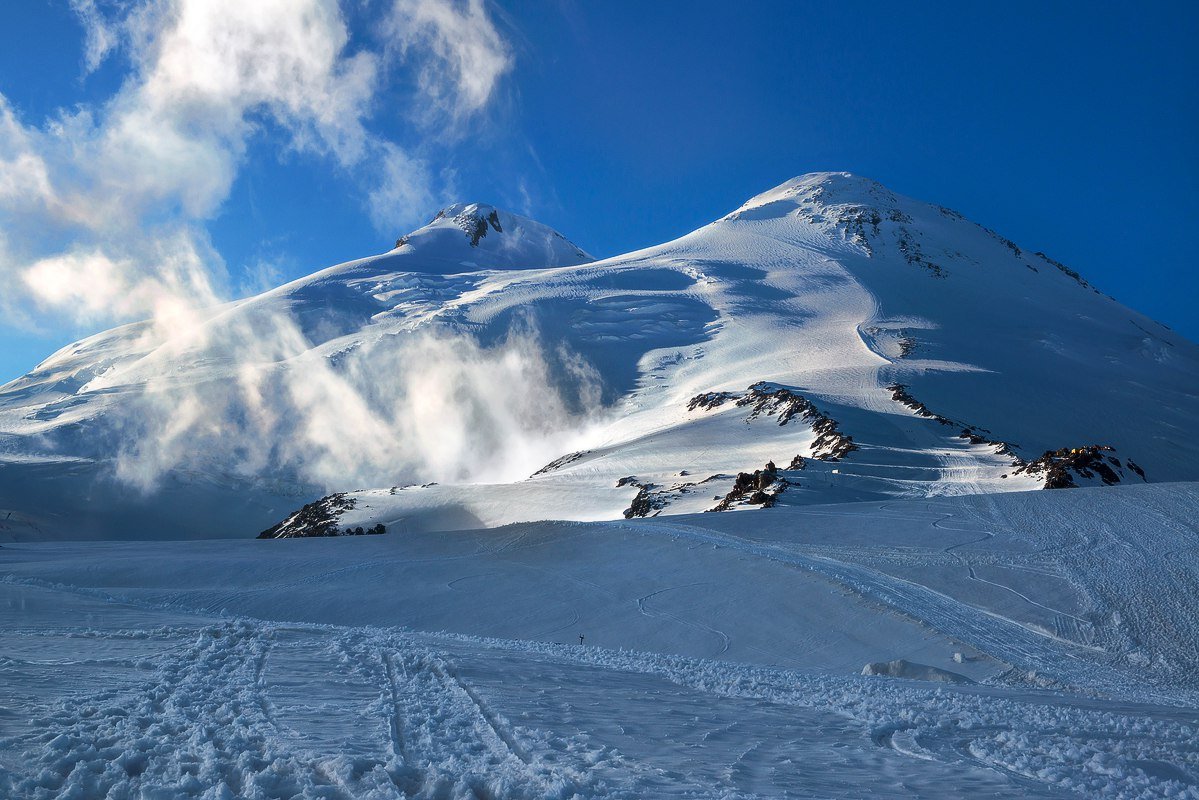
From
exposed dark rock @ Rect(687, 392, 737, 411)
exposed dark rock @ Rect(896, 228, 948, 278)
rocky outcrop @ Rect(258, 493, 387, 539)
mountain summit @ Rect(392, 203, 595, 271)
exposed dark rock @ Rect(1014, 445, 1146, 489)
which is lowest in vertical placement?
exposed dark rock @ Rect(1014, 445, 1146, 489)

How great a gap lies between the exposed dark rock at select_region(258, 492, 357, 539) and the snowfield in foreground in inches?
403

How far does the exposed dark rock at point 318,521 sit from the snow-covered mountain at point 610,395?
22 centimetres

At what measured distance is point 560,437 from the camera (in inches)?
1925

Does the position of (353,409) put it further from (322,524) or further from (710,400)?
(710,400)

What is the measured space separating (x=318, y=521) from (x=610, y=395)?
28105 millimetres

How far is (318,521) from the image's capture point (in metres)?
28.8

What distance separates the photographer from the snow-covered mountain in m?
27.6

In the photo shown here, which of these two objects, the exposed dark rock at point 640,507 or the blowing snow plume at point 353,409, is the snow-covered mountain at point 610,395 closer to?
the exposed dark rock at point 640,507

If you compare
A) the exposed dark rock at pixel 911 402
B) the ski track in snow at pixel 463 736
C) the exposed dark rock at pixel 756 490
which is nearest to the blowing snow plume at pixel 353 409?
the exposed dark rock at pixel 911 402

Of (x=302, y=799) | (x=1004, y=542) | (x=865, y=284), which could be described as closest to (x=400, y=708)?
(x=302, y=799)

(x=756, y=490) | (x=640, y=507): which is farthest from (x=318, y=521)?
(x=756, y=490)

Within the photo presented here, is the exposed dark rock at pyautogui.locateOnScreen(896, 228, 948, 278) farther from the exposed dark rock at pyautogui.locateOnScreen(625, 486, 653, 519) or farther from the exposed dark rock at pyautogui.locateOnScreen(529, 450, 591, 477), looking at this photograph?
the exposed dark rock at pyautogui.locateOnScreen(625, 486, 653, 519)

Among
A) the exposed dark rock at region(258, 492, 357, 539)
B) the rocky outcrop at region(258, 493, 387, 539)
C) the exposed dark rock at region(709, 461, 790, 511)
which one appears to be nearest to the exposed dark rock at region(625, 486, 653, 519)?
the exposed dark rock at region(709, 461, 790, 511)

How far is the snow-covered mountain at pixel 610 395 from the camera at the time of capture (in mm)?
27641
